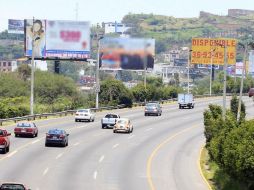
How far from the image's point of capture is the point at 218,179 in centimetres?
4316

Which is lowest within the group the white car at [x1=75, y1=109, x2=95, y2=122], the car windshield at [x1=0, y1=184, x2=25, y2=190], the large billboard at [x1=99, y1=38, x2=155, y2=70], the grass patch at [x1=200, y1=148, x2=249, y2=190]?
the grass patch at [x1=200, y1=148, x2=249, y2=190]

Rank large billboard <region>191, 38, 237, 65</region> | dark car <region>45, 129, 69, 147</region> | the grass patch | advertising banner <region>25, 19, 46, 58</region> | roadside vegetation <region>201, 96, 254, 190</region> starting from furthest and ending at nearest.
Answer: large billboard <region>191, 38, 237, 65</region> → advertising banner <region>25, 19, 46, 58</region> → dark car <region>45, 129, 69, 147</region> → the grass patch → roadside vegetation <region>201, 96, 254, 190</region>

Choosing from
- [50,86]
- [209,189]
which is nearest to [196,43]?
[50,86]

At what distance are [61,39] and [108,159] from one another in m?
86.1

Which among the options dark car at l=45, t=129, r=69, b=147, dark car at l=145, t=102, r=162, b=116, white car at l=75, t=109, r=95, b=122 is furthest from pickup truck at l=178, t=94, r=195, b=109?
dark car at l=45, t=129, r=69, b=147

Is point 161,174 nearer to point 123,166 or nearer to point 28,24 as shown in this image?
point 123,166

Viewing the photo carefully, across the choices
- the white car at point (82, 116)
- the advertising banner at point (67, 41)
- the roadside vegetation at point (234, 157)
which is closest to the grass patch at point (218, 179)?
the roadside vegetation at point (234, 157)

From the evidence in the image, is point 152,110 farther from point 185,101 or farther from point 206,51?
point 206,51

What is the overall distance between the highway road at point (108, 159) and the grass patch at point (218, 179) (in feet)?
2.15

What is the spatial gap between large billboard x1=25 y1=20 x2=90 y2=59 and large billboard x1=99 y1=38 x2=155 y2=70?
59.0ft

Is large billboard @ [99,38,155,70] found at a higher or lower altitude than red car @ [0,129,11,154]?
higher

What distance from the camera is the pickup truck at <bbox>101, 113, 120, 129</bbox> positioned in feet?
241

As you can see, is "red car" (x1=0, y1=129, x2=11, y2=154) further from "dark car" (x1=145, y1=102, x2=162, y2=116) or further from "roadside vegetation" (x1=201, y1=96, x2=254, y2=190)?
"dark car" (x1=145, y1=102, x2=162, y2=116)

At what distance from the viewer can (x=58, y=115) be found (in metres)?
86.3
